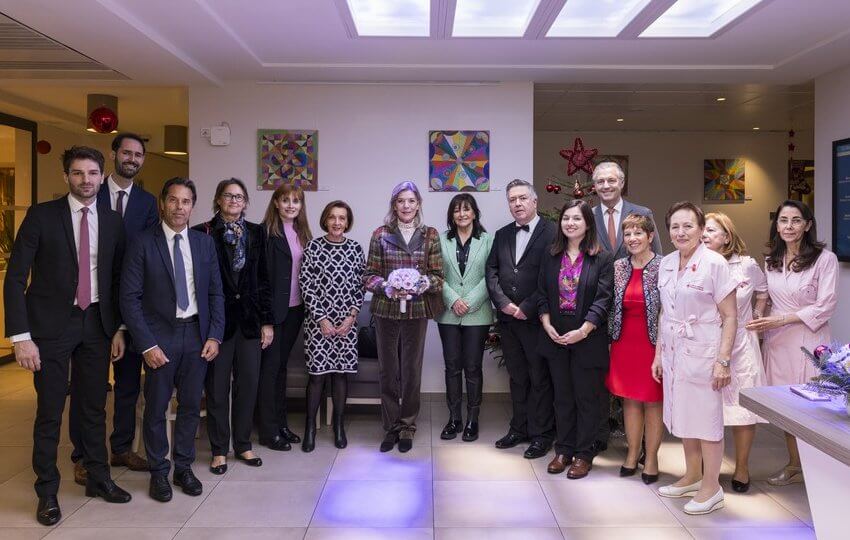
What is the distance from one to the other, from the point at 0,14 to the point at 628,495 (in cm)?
459

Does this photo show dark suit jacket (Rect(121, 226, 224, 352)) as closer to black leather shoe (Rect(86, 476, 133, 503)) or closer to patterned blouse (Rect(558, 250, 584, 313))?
black leather shoe (Rect(86, 476, 133, 503))

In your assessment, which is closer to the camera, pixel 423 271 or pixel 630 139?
pixel 423 271

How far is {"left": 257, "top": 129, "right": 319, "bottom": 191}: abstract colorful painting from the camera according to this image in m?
5.73

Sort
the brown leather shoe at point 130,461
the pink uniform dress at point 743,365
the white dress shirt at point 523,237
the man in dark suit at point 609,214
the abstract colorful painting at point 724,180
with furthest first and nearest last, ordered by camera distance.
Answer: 1. the abstract colorful painting at point 724,180
2. the white dress shirt at point 523,237
3. the man in dark suit at point 609,214
4. the brown leather shoe at point 130,461
5. the pink uniform dress at point 743,365

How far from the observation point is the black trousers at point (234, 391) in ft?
12.3

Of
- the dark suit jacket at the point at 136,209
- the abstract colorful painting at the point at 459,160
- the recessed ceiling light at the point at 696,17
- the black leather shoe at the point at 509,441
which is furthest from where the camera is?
the abstract colorful painting at the point at 459,160

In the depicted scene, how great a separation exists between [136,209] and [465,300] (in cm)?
210

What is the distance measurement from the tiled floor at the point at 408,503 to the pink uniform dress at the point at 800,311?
0.67 meters

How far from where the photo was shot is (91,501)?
3418 millimetres

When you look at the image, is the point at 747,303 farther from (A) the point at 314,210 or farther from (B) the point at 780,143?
(B) the point at 780,143

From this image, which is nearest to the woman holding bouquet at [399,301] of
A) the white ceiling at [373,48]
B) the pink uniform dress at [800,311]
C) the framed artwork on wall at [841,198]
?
the white ceiling at [373,48]

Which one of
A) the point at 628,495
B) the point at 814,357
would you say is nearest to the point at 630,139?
the point at 628,495

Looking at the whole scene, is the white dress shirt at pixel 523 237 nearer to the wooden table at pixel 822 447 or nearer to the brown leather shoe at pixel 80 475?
the wooden table at pixel 822 447

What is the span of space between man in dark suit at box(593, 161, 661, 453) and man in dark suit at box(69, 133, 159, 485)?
2.74 metres
